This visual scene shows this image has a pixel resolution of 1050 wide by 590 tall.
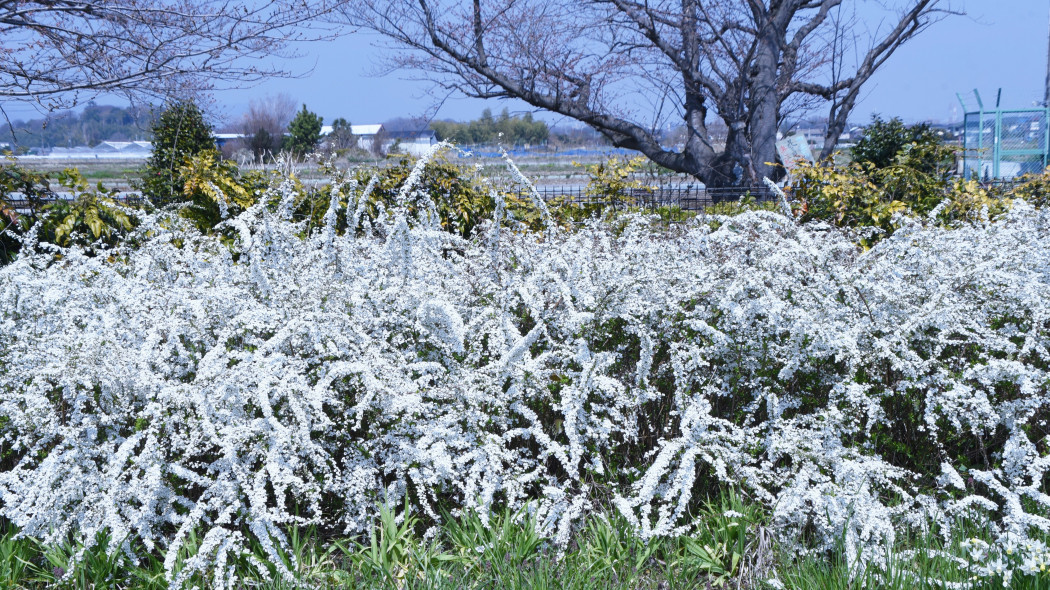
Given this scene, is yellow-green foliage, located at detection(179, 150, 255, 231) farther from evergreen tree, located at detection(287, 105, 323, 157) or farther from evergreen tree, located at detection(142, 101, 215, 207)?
evergreen tree, located at detection(287, 105, 323, 157)

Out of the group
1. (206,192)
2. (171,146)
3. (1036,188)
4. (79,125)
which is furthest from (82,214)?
(1036,188)

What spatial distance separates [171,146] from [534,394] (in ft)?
31.1

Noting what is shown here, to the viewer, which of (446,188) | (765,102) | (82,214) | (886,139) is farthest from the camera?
(765,102)

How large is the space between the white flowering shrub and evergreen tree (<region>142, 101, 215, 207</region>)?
478cm

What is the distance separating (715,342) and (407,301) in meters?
1.40

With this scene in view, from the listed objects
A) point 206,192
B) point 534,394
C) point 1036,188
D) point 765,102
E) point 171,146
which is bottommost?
point 534,394

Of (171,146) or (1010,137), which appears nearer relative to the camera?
(171,146)

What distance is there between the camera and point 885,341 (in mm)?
2988

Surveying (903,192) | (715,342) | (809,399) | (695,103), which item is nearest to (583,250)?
(715,342)

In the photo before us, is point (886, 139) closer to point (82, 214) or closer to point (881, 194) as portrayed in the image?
point (881, 194)

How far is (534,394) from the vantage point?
10.2 ft

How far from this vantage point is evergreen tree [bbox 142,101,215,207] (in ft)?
28.5

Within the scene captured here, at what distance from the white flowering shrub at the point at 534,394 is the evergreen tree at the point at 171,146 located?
4782 millimetres

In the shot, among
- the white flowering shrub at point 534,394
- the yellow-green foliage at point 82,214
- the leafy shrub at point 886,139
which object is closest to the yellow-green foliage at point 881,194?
the leafy shrub at point 886,139
